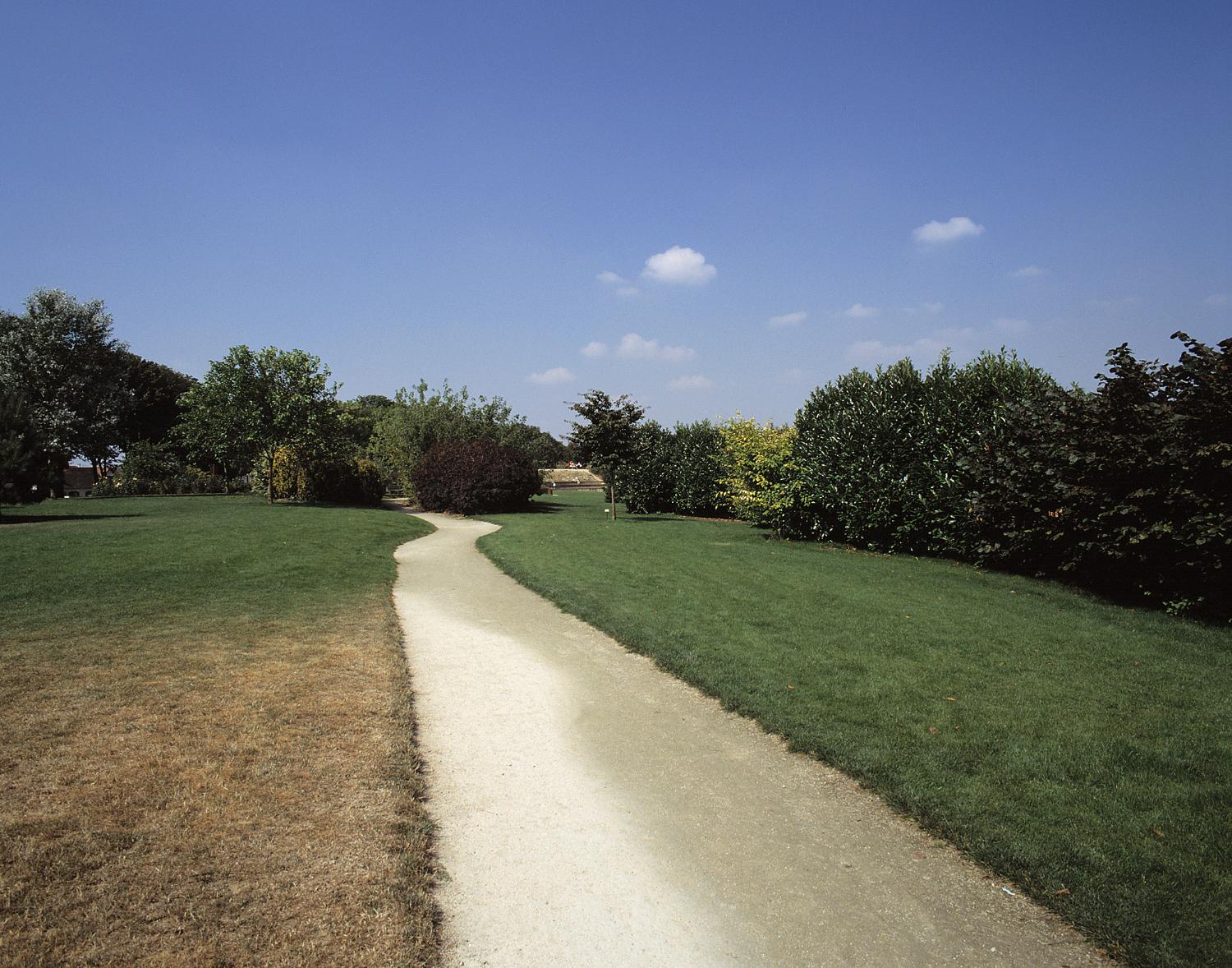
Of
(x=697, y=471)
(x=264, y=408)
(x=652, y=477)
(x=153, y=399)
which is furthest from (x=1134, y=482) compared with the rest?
(x=153, y=399)

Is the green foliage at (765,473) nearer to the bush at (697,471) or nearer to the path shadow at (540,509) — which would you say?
the bush at (697,471)

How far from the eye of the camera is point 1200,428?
26.6ft

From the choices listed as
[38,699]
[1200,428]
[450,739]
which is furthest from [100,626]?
[1200,428]

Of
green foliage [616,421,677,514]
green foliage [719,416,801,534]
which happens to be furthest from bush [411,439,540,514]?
green foliage [719,416,801,534]

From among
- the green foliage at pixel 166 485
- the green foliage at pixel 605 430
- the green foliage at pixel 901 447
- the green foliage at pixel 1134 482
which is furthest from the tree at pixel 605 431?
the green foliage at pixel 166 485

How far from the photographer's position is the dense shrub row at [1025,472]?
823 centimetres

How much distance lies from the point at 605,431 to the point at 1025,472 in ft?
46.9

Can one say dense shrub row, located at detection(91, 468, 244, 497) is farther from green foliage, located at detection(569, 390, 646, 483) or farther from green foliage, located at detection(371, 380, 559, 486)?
green foliage, located at detection(569, 390, 646, 483)

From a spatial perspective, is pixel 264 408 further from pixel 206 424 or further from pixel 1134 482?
pixel 1134 482

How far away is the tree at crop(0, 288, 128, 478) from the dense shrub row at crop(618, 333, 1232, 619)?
3775 centimetres

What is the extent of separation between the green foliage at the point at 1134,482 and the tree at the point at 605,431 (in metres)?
13.6

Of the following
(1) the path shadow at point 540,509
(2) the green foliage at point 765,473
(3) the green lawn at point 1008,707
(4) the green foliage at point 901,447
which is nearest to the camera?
(3) the green lawn at point 1008,707

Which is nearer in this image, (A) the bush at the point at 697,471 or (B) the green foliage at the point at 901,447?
(B) the green foliage at the point at 901,447

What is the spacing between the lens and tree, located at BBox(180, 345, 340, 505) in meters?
27.3
